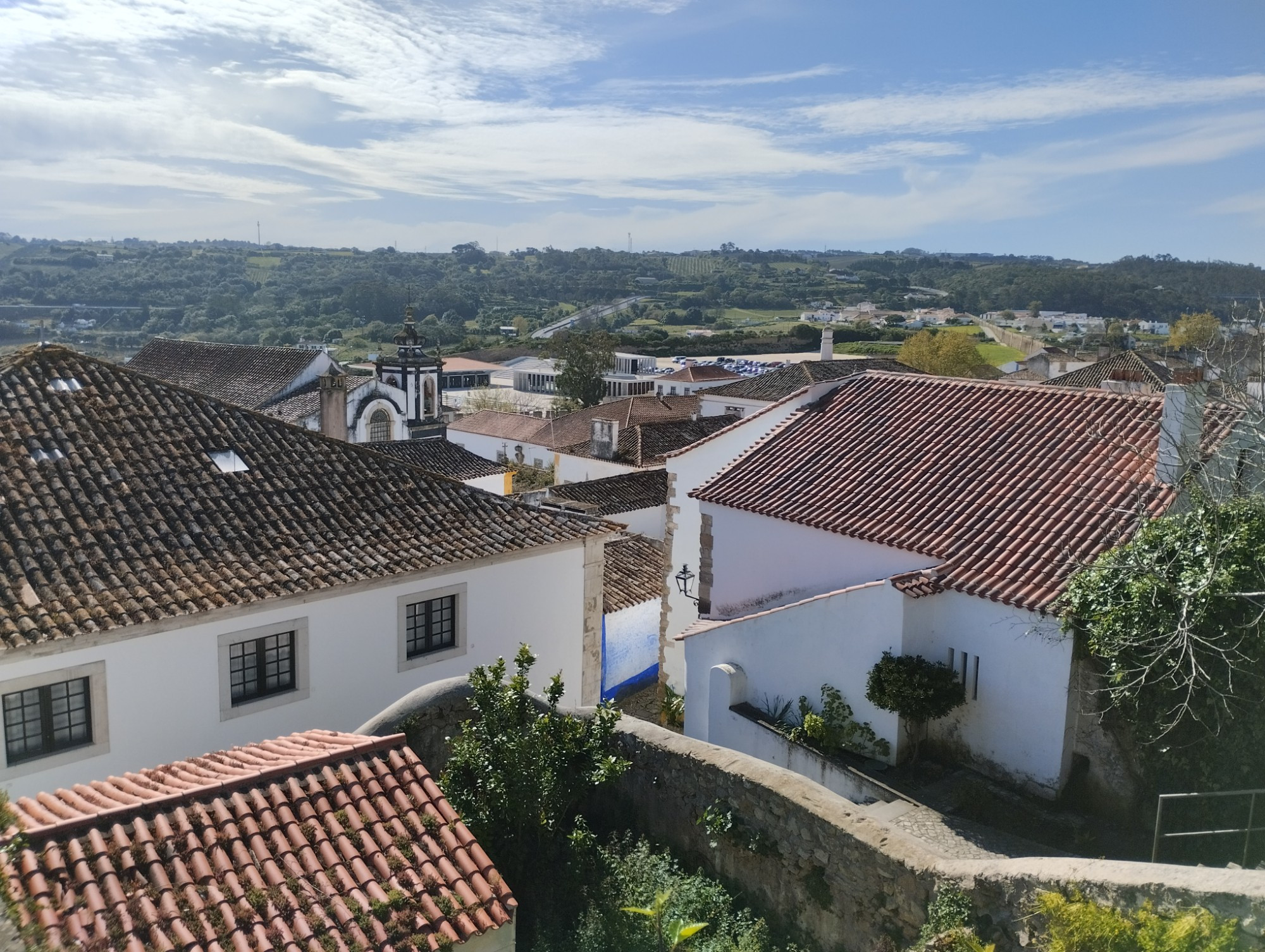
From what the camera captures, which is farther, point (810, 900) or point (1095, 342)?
point (1095, 342)

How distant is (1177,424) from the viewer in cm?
1242

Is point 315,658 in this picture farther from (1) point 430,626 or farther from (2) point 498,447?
(2) point 498,447

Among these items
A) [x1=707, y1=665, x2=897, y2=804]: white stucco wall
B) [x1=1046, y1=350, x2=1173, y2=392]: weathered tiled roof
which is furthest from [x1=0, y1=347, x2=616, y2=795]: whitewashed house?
[x1=1046, y1=350, x2=1173, y2=392]: weathered tiled roof

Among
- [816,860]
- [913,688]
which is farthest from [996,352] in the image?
[816,860]

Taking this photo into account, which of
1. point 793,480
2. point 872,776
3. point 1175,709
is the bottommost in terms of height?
point 872,776

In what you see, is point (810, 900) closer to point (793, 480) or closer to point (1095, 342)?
point (793, 480)

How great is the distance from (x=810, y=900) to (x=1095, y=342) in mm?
68127

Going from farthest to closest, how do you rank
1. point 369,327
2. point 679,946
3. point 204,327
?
point 369,327, point 204,327, point 679,946

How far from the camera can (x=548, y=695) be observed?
355 inches

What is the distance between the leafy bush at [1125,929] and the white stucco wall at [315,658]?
895cm

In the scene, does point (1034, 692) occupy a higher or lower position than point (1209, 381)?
lower

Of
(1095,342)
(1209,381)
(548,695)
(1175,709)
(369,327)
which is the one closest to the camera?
(548,695)

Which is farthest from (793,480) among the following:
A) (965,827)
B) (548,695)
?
(548,695)

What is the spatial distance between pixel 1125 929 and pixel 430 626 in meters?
9.73
